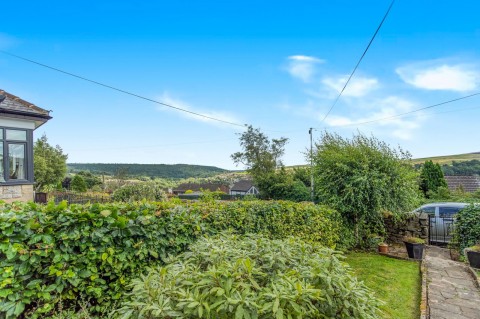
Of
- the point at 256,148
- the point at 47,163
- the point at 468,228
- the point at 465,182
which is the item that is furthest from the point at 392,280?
the point at 47,163

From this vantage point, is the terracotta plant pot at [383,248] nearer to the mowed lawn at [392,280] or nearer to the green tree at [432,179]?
the mowed lawn at [392,280]

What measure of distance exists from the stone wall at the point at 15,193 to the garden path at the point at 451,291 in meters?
12.3

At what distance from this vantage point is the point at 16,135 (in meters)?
10.4

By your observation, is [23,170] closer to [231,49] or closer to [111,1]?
[111,1]

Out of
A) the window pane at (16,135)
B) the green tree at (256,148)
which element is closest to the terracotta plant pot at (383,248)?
the window pane at (16,135)

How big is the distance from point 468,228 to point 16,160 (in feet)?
48.6

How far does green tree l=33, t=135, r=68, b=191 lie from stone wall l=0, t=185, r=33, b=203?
17.6 metres

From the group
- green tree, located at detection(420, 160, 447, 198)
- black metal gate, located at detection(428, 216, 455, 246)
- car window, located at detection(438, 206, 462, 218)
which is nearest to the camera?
black metal gate, located at detection(428, 216, 455, 246)

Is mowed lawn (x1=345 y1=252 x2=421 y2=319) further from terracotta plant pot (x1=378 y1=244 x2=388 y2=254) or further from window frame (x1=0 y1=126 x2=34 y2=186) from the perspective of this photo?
window frame (x1=0 y1=126 x2=34 y2=186)

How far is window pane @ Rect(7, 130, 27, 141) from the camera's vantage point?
1020 cm

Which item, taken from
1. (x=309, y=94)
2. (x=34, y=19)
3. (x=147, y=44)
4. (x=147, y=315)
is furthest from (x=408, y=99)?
(x=34, y=19)

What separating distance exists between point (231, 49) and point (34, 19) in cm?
680

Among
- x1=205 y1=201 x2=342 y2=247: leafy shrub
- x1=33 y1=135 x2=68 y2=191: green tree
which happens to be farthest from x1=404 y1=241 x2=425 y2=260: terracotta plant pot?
x1=33 y1=135 x2=68 y2=191: green tree

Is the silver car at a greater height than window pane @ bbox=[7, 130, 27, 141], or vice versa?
window pane @ bbox=[7, 130, 27, 141]
